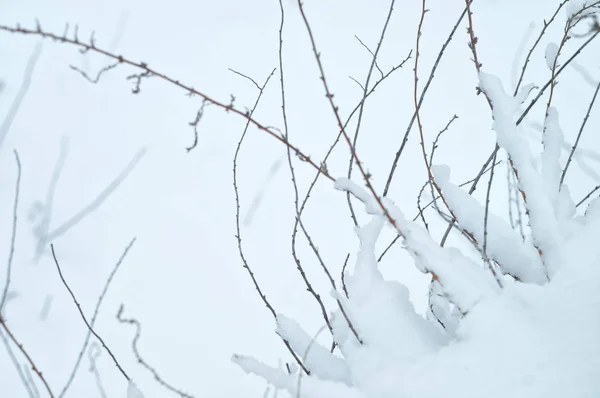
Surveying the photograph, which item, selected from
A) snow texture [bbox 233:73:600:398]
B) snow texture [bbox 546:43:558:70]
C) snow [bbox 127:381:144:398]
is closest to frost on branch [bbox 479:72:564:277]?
snow texture [bbox 233:73:600:398]

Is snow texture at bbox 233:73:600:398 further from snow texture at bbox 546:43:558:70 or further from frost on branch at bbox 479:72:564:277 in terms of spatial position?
snow texture at bbox 546:43:558:70

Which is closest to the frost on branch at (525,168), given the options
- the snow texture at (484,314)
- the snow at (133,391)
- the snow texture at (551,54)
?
the snow texture at (484,314)

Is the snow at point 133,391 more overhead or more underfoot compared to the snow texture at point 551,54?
more underfoot

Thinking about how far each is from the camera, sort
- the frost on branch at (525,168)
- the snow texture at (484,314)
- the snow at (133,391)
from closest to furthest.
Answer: the snow texture at (484,314)
the frost on branch at (525,168)
the snow at (133,391)

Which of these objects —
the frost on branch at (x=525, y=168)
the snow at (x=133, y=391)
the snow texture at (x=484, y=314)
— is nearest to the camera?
the snow texture at (x=484, y=314)

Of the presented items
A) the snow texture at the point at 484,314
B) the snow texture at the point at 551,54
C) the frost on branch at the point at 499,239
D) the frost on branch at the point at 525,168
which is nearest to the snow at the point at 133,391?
the snow texture at the point at 484,314

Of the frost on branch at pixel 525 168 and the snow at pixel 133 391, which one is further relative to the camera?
the snow at pixel 133 391

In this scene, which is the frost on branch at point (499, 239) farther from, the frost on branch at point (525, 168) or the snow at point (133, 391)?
the snow at point (133, 391)

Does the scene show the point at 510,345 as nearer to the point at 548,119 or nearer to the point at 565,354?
the point at 565,354

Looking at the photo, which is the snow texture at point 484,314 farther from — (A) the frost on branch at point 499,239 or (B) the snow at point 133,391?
(B) the snow at point 133,391

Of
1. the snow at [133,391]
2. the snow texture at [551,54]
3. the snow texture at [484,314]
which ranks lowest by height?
the snow texture at [484,314]

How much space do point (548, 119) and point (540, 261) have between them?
375 millimetres

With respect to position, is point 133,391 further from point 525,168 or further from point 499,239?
point 525,168

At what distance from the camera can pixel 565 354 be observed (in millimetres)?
777
